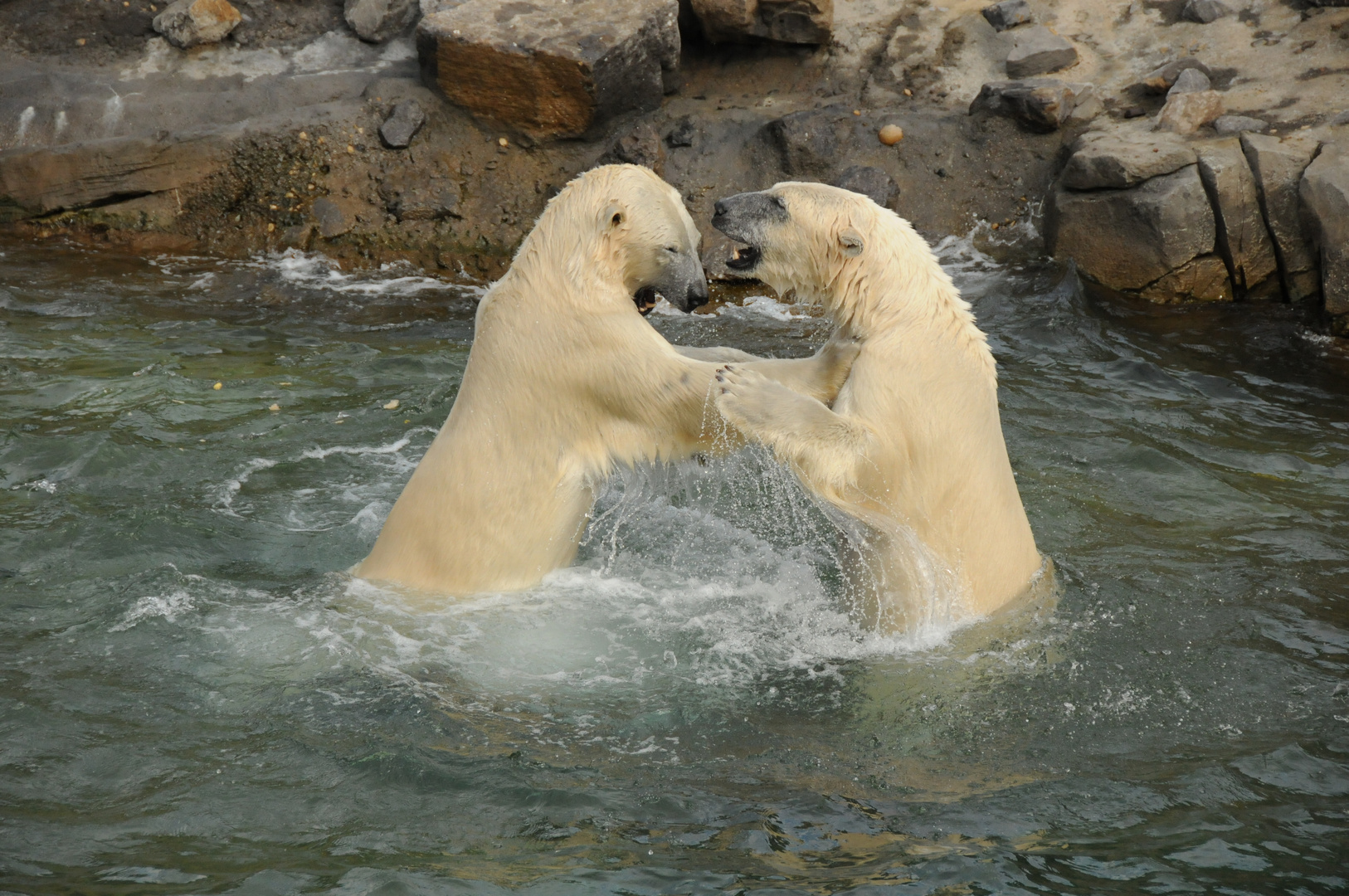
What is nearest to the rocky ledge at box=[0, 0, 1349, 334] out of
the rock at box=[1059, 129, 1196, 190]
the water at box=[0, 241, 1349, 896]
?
the rock at box=[1059, 129, 1196, 190]

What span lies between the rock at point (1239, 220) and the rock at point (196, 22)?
868 cm

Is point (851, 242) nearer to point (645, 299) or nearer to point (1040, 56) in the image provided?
point (645, 299)

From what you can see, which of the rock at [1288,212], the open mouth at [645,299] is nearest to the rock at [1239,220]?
the rock at [1288,212]

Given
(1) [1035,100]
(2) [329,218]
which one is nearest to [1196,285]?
(1) [1035,100]

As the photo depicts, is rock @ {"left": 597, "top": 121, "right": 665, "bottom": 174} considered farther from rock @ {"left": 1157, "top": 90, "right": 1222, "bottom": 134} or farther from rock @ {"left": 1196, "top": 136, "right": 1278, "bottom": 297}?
rock @ {"left": 1196, "top": 136, "right": 1278, "bottom": 297}

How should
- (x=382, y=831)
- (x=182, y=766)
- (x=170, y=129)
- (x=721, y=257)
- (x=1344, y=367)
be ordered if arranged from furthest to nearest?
(x=170, y=129), (x=721, y=257), (x=1344, y=367), (x=182, y=766), (x=382, y=831)

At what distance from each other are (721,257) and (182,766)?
6680 mm

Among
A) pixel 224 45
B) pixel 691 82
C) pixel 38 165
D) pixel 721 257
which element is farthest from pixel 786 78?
pixel 38 165

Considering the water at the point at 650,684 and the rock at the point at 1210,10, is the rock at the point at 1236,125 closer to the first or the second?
the rock at the point at 1210,10

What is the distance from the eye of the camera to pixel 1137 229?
28.2 feet

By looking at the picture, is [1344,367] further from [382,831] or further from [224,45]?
[224,45]

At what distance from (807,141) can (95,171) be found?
240 inches

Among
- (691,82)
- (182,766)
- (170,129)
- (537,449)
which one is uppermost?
(691,82)

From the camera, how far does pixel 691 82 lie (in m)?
11.2
